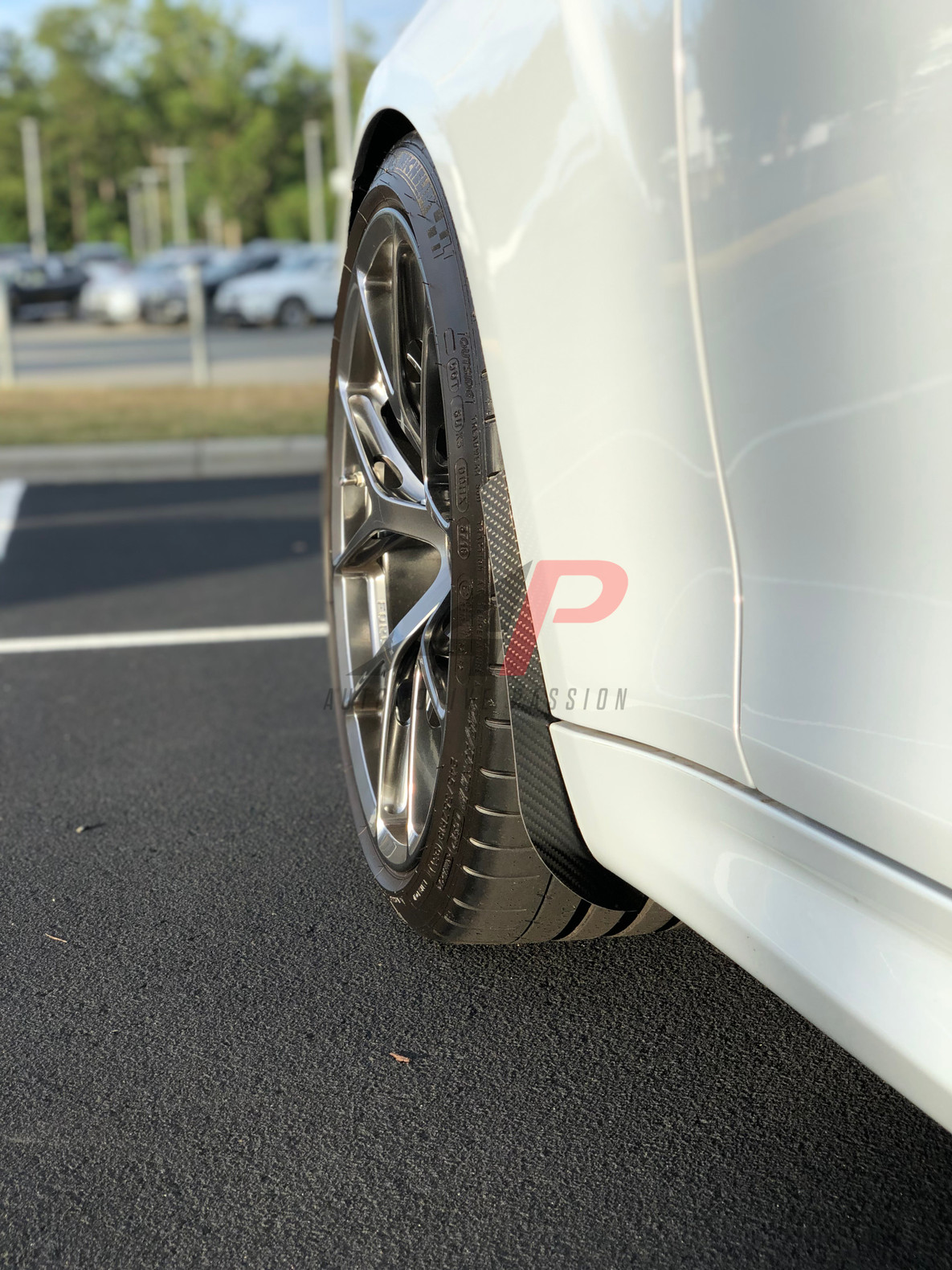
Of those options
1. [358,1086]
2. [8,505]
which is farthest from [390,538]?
[8,505]

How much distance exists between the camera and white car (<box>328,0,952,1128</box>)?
3.41 ft

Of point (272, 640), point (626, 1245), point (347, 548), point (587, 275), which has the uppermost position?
point (587, 275)

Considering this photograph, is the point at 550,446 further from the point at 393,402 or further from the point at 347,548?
the point at 347,548

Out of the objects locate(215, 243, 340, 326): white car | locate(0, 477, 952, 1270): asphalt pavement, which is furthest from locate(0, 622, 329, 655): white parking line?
locate(215, 243, 340, 326): white car

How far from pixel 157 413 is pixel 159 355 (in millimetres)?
8524

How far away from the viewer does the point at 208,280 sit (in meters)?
33.1

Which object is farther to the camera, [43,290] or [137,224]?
[137,224]

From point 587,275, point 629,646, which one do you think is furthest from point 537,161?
point 629,646

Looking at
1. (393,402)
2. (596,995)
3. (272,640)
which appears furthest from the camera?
(272,640)

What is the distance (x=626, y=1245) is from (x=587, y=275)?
1023 mm

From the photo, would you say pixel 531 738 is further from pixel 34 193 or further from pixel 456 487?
pixel 34 193

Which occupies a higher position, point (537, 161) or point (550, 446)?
point (537, 161)

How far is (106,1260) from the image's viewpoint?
54.8 inches

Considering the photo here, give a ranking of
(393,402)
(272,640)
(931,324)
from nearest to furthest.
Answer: (931,324), (393,402), (272,640)
